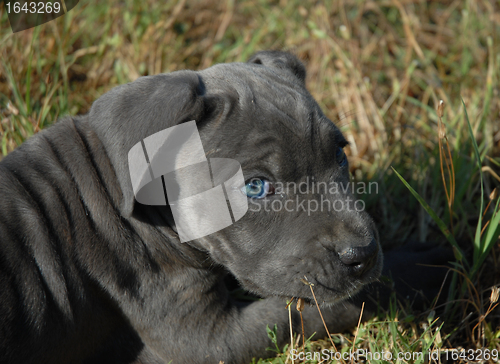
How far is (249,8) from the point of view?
7098 millimetres

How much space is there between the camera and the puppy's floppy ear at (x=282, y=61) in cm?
379

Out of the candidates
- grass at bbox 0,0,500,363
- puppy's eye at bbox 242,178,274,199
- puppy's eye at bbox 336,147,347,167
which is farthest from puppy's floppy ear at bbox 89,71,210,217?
grass at bbox 0,0,500,363

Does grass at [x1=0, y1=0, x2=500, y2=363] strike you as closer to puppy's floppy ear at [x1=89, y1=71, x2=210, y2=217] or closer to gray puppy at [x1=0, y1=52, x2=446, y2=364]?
gray puppy at [x1=0, y1=52, x2=446, y2=364]

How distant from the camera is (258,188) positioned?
118 inches

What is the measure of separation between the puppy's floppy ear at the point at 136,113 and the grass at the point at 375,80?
164 centimetres

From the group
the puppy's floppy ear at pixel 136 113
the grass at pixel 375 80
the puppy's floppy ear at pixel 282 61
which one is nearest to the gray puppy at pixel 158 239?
the puppy's floppy ear at pixel 136 113

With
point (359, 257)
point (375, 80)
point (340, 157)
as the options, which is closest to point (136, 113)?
point (340, 157)

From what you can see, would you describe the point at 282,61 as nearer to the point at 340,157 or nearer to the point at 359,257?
the point at 340,157

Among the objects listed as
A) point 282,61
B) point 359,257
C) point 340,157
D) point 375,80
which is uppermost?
point 282,61

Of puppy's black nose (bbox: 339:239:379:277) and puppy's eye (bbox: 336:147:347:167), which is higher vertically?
puppy's eye (bbox: 336:147:347:167)

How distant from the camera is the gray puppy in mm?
2881

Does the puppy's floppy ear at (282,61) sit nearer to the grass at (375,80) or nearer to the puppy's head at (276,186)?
the puppy's head at (276,186)

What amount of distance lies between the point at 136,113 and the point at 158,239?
0.81 meters

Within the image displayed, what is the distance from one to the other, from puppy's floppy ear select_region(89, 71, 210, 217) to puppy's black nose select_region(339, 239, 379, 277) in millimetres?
1117
